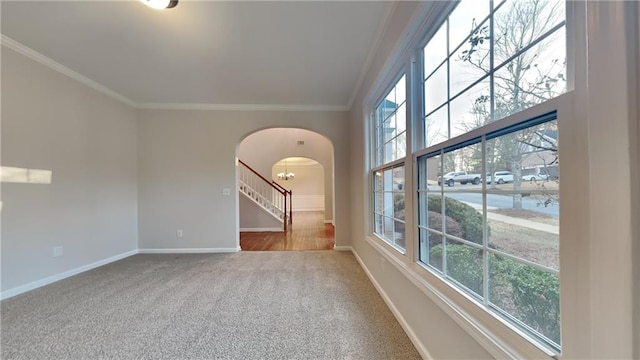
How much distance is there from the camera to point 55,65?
9.91ft

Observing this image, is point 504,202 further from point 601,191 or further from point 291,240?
point 291,240

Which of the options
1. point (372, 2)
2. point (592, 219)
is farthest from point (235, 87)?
point (592, 219)

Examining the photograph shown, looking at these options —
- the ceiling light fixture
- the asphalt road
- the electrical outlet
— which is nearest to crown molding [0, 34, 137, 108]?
the ceiling light fixture

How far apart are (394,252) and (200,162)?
3608 millimetres

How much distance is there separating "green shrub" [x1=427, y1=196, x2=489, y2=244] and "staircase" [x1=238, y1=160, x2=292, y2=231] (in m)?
5.54

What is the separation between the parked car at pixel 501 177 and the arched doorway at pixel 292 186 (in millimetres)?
3810

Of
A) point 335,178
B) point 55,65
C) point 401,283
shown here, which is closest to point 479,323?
point 401,283

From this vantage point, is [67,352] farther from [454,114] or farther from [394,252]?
[454,114]

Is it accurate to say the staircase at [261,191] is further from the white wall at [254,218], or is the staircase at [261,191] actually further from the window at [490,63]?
the window at [490,63]

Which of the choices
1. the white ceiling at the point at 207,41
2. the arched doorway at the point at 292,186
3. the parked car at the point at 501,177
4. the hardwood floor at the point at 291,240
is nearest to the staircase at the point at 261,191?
the arched doorway at the point at 292,186

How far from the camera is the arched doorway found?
5484 millimetres

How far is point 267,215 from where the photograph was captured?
22.5 ft

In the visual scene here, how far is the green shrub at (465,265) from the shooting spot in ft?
3.93

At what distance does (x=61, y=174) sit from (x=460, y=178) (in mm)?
4280
